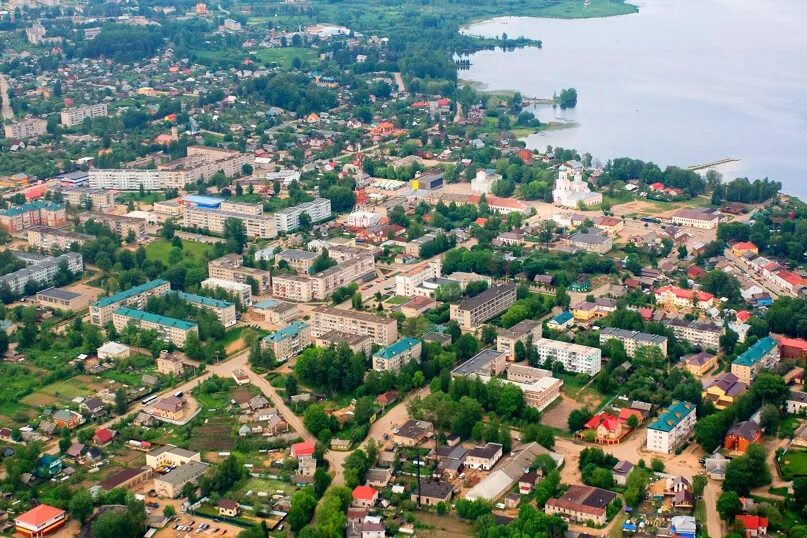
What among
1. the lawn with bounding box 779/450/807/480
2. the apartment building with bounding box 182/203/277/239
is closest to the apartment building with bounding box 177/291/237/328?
the apartment building with bounding box 182/203/277/239

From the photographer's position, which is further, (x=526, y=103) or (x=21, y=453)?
(x=526, y=103)

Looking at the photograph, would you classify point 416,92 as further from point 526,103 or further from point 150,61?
point 150,61

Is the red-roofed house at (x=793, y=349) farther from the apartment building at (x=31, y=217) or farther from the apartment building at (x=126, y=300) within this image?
the apartment building at (x=31, y=217)

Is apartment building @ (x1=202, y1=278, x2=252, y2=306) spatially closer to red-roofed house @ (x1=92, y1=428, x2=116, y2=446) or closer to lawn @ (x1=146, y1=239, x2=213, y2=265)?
lawn @ (x1=146, y1=239, x2=213, y2=265)

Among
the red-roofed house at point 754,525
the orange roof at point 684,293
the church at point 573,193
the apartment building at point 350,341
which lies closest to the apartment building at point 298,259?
the apartment building at point 350,341

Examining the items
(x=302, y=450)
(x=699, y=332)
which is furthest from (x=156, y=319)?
(x=699, y=332)

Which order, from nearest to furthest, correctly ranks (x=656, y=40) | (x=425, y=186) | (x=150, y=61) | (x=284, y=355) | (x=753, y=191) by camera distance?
1. (x=284, y=355)
2. (x=753, y=191)
3. (x=425, y=186)
4. (x=150, y=61)
5. (x=656, y=40)

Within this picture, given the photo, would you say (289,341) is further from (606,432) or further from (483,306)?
(606,432)

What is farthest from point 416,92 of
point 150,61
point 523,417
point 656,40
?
point 523,417
